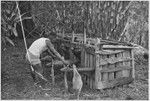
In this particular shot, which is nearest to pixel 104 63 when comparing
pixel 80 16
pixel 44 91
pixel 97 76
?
pixel 97 76

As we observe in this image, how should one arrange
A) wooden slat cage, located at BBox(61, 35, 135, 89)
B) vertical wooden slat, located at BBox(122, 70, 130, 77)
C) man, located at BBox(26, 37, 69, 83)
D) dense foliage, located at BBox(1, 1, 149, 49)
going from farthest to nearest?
1. dense foliage, located at BBox(1, 1, 149, 49)
2. vertical wooden slat, located at BBox(122, 70, 130, 77)
3. man, located at BBox(26, 37, 69, 83)
4. wooden slat cage, located at BBox(61, 35, 135, 89)

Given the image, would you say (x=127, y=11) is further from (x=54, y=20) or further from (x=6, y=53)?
(x=6, y=53)

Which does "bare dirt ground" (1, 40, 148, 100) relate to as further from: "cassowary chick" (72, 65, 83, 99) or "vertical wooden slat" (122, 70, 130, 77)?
"vertical wooden slat" (122, 70, 130, 77)

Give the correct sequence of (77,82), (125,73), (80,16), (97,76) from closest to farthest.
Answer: (77,82) < (97,76) < (125,73) < (80,16)

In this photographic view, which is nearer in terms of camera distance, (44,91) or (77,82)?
(77,82)

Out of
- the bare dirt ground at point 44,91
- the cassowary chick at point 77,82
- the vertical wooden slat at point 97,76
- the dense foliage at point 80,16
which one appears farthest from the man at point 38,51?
the dense foliage at point 80,16

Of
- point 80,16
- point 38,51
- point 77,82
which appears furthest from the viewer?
point 80,16

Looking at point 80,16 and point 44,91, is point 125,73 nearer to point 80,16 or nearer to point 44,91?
point 44,91

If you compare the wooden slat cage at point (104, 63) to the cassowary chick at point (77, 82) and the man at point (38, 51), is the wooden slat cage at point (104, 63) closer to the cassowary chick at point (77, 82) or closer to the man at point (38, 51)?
the cassowary chick at point (77, 82)

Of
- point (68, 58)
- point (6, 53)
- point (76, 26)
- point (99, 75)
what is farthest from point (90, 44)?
point (6, 53)

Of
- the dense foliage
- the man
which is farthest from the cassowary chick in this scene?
the dense foliage

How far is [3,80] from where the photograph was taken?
759cm

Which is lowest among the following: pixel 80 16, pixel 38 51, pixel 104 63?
pixel 104 63

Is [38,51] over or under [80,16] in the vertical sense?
under
